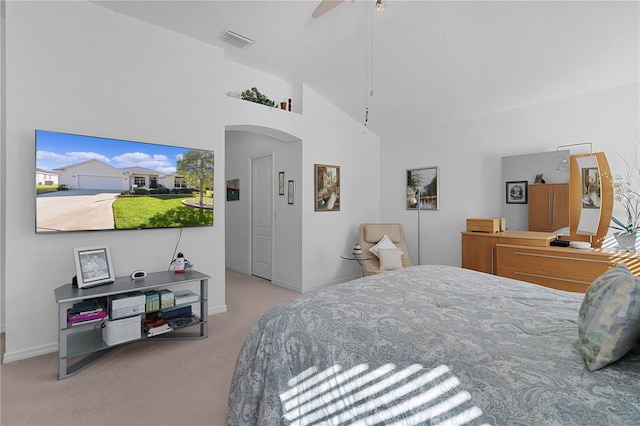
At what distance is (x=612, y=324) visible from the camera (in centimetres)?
99

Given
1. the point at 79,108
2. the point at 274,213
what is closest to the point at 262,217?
the point at 274,213

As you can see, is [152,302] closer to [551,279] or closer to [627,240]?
[551,279]

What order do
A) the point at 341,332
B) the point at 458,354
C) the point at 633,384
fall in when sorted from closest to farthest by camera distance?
1. the point at 633,384
2. the point at 458,354
3. the point at 341,332

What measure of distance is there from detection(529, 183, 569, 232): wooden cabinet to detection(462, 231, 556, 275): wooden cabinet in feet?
0.46

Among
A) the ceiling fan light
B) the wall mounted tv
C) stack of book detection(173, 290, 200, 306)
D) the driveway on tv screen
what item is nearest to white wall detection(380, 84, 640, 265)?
the ceiling fan light

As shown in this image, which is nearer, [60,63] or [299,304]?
[299,304]

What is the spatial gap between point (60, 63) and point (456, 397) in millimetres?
3641

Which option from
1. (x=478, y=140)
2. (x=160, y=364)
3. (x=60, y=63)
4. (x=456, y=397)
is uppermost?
(x=60, y=63)

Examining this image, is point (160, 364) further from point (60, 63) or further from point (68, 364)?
point (60, 63)

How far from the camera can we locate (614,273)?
1186 mm

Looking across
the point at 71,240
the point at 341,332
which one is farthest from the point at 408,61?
the point at 71,240

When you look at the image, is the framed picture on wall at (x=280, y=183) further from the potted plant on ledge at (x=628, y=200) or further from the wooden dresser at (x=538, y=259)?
the potted plant on ledge at (x=628, y=200)

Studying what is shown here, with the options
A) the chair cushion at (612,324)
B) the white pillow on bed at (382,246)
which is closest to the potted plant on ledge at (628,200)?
the white pillow on bed at (382,246)

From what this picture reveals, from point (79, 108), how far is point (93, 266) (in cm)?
140
